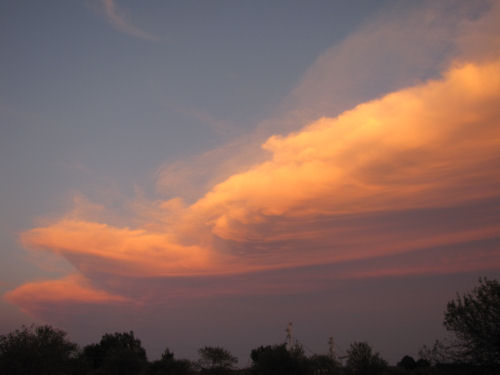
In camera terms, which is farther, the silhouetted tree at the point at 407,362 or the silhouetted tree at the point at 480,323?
the silhouetted tree at the point at 407,362

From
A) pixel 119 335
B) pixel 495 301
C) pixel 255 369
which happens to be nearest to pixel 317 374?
pixel 255 369

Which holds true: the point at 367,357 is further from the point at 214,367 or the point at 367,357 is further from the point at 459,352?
the point at 214,367

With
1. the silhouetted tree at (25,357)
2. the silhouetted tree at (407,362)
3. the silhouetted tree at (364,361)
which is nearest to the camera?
the silhouetted tree at (25,357)

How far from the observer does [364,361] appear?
199ft

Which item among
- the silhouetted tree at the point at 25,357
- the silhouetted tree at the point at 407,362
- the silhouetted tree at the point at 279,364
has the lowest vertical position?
the silhouetted tree at the point at 407,362

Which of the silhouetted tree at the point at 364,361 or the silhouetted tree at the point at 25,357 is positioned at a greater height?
the silhouetted tree at the point at 25,357

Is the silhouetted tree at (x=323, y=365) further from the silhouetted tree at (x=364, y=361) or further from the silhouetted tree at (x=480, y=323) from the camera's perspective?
the silhouetted tree at (x=480, y=323)

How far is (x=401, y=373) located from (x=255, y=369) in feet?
69.0

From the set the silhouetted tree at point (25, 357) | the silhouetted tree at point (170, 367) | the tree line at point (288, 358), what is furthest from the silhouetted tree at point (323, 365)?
the silhouetted tree at point (25, 357)

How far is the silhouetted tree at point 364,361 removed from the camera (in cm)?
5959

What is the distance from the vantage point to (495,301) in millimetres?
46500

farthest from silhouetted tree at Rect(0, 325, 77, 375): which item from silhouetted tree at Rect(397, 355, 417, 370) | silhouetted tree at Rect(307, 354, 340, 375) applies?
silhouetted tree at Rect(397, 355, 417, 370)

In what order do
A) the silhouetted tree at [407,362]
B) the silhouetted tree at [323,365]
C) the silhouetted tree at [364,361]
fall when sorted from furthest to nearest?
the silhouetted tree at [407,362] < the silhouetted tree at [323,365] < the silhouetted tree at [364,361]

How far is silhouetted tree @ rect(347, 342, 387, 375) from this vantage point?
59594mm
